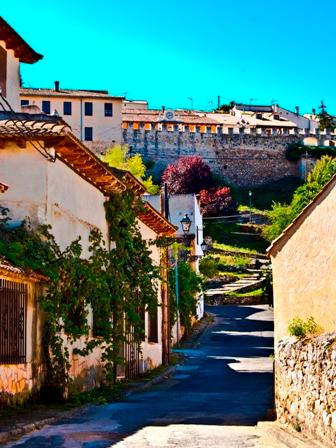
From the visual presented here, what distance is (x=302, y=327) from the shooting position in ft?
40.7

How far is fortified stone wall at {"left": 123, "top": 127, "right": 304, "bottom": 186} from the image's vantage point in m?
91.5

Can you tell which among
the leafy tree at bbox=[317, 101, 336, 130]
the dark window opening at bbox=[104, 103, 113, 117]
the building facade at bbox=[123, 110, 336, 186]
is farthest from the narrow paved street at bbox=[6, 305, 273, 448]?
the leafy tree at bbox=[317, 101, 336, 130]

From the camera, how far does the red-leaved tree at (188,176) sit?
8400cm

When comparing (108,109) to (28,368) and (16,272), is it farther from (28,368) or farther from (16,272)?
(16,272)

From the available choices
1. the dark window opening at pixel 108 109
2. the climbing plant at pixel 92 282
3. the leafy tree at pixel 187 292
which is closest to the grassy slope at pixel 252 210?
the dark window opening at pixel 108 109

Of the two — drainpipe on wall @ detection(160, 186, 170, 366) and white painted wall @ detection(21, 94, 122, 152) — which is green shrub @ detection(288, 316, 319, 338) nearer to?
drainpipe on wall @ detection(160, 186, 170, 366)

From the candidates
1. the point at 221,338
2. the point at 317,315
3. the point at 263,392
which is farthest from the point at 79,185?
the point at 221,338

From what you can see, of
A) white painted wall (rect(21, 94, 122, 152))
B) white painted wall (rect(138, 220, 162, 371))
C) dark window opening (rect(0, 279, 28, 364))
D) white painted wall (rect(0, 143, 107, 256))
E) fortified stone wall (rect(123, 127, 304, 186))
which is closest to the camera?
dark window opening (rect(0, 279, 28, 364))

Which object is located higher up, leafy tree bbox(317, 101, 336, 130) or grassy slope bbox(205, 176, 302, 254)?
leafy tree bbox(317, 101, 336, 130)

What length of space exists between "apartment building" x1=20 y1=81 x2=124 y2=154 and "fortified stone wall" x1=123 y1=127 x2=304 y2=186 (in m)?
6.76

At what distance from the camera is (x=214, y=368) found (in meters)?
27.1

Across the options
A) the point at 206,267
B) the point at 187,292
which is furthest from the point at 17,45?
the point at 206,267

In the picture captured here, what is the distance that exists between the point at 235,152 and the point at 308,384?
85231 millimetres

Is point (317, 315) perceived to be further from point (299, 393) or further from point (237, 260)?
point (237, 260)
